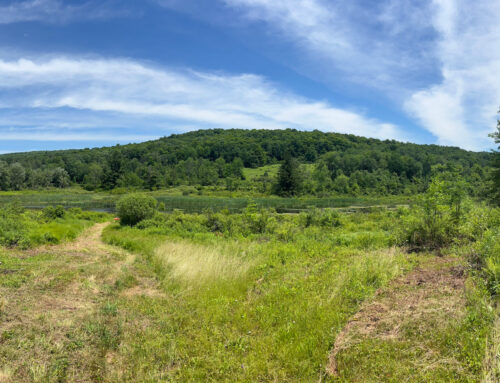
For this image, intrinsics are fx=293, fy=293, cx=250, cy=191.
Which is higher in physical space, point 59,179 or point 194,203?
point 59,179

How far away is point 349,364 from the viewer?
→ 197 inches

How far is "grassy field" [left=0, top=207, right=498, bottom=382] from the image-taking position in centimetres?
491

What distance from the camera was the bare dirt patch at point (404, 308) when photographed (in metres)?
5.46

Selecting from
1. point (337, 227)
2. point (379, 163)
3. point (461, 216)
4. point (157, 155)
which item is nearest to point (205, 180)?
point (157, 155)

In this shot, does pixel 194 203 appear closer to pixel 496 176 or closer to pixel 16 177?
pixel 496 176

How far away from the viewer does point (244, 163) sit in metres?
153

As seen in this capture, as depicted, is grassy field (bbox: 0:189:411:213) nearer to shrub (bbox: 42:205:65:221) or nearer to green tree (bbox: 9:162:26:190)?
shrub (bbox: 42:205:65:221)

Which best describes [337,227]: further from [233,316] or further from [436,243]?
[233,316]

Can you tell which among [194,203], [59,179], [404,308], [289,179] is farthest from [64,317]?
[59,179]

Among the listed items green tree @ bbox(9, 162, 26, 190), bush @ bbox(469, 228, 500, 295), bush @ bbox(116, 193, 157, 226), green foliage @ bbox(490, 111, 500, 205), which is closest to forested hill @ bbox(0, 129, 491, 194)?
green tree @ bbox(9, 162, 26, 190)

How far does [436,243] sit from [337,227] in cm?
1081

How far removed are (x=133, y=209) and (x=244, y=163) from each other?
130073 mm

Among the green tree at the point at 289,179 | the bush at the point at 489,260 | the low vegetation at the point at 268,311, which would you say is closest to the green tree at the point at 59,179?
the green tree at the point at 289,179

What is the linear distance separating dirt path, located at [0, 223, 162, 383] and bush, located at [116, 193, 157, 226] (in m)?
12.7
